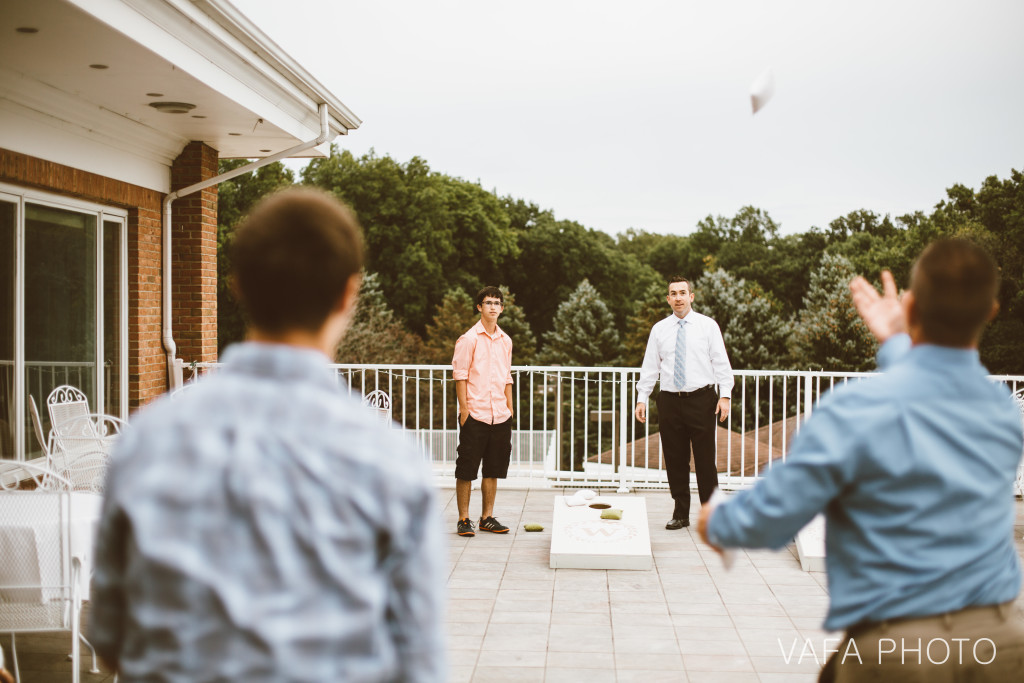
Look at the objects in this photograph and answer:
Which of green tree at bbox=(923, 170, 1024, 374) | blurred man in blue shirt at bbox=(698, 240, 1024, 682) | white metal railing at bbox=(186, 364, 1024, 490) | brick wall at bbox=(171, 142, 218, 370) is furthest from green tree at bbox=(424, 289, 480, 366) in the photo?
blurred man in blue shirt at bbox=(698, 240, 1024, 682)

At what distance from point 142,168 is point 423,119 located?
41296 millimetres

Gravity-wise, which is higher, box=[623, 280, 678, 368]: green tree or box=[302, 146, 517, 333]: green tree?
box=[302, 146, 517, 333]: green tree

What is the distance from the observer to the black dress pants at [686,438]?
6473 mm

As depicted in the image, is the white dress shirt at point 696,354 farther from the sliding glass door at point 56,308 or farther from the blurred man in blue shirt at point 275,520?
the blurred man in blue shirt at point 275,520

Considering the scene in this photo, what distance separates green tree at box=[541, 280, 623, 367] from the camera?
1625 inches

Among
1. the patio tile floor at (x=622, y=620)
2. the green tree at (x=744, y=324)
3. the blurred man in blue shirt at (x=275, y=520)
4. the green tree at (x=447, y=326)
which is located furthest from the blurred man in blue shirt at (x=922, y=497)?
the green tree at (x=447, y=326)

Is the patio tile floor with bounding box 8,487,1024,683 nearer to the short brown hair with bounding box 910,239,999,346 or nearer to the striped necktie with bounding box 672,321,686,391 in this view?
the striped necktie with bounding box 672,321,686,391

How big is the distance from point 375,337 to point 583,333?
413 inches

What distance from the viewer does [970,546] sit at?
167cm

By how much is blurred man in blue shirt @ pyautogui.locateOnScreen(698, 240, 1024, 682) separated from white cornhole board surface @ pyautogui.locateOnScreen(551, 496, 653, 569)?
3.83 meters

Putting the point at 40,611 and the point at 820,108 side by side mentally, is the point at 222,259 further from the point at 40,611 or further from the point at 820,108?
the point at 40,611

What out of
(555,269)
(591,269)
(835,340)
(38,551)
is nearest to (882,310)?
(38,551)

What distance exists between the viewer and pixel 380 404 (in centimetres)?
742

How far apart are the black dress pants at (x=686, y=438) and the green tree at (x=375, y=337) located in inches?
1136
